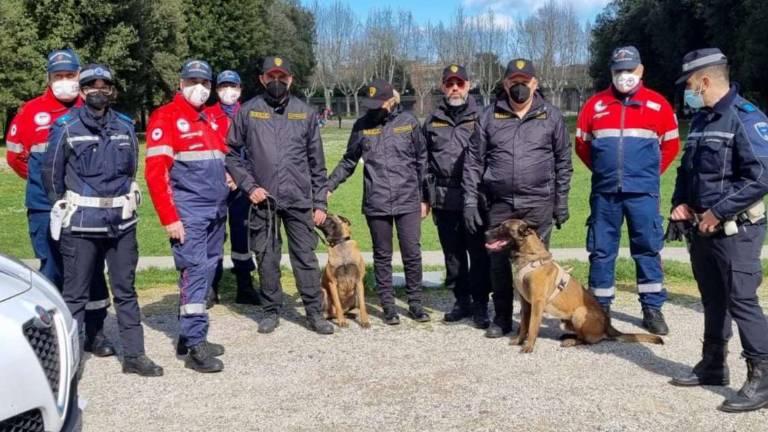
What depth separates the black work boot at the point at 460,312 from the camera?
22.3ft

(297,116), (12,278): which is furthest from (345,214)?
(12,278)

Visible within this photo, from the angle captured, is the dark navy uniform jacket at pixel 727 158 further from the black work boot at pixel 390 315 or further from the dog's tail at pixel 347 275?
the dog's tail at pixel 347 275

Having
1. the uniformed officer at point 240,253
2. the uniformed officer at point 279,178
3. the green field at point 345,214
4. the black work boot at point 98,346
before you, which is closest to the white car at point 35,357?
the black work boot at point 98,346

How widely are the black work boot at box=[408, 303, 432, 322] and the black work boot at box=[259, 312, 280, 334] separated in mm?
1256

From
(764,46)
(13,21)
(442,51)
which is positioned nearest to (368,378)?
(13,21)

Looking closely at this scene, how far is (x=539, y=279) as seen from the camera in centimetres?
579

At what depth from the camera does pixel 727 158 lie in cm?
452

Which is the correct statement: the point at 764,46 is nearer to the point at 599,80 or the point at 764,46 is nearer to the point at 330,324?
the point at 599,80

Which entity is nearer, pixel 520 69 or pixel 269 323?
pixel 520 69

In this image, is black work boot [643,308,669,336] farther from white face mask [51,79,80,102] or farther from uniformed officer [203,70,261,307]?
white face mask [51,79,80,102]

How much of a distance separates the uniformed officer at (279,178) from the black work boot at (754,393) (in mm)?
3286

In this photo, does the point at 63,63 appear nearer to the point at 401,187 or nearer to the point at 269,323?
the point at 269,323

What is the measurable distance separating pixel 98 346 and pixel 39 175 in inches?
56.1

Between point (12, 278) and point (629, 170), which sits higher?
point (629, 170)
